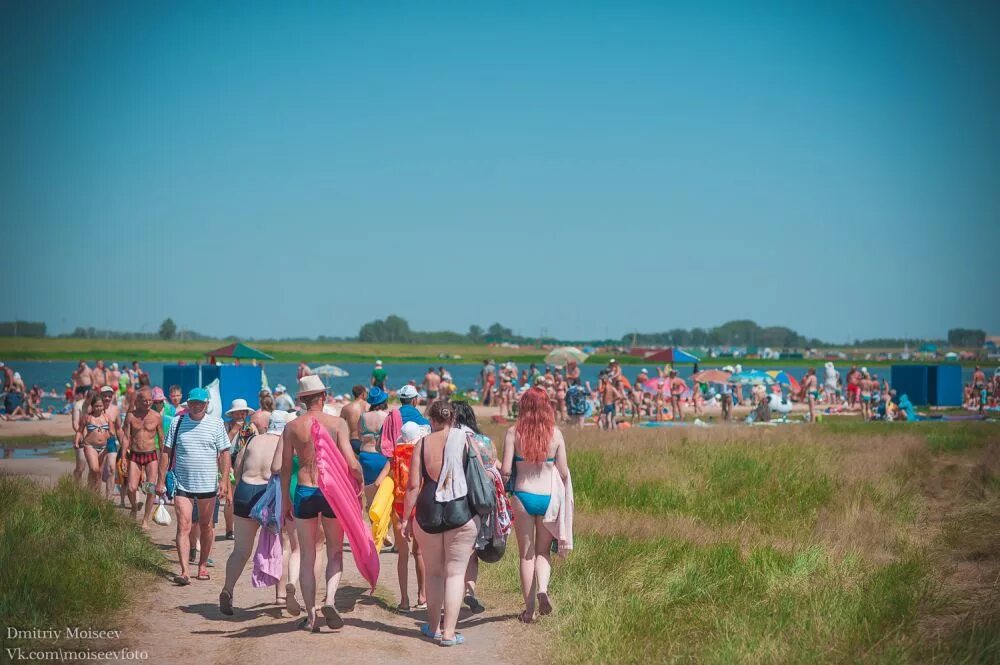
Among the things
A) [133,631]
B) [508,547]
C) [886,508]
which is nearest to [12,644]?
[133,631]

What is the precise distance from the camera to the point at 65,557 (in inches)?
359

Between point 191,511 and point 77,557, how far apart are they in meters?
1.09

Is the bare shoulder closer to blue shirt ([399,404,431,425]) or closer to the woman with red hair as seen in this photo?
the woman with red hair

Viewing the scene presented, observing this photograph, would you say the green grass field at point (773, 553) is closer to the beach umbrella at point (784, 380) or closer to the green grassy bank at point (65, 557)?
the green grassy bank at point (65, 557)

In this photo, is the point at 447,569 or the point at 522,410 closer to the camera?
the point at 447,569

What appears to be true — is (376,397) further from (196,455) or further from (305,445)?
(305,445)

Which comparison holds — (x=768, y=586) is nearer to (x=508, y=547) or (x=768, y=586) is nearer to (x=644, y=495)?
(x=508, y=547)

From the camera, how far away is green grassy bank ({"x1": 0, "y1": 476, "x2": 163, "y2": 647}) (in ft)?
26.0

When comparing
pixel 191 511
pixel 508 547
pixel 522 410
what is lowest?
pixel 508 547

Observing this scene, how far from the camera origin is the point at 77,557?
9.20m

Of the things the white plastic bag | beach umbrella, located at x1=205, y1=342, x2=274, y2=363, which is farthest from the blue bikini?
beach umbrella, located at x1=205, y1=342, x2=274, y2=363

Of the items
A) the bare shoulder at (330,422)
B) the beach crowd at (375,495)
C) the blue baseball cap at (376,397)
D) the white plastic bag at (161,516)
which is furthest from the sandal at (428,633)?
the white plastic bag at (161,516)

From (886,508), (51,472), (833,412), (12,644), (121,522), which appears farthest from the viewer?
(833,412)

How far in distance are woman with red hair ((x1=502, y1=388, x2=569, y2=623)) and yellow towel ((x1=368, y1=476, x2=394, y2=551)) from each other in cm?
113
